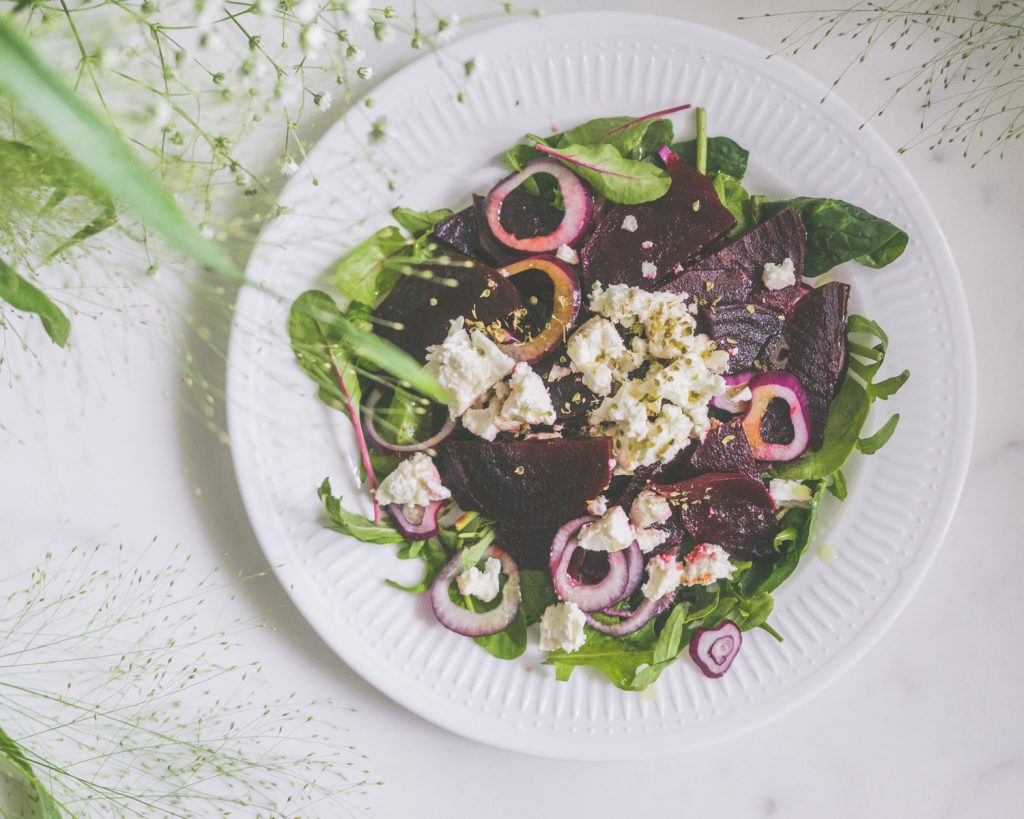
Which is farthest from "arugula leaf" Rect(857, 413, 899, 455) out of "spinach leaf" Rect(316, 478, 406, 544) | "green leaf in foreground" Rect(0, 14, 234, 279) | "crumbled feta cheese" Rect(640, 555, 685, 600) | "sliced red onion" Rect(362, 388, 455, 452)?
"green leaf in foreground" Rect(0, 14, 234, 279)

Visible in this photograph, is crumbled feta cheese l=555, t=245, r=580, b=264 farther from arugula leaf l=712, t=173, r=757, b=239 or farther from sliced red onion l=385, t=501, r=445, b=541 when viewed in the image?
sliced red onion l=385, t=501, r=445, b=541

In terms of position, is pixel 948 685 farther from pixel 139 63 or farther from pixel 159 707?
pixel 139 63

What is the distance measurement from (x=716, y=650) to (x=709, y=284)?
0.71 metres

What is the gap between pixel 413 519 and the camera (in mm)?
1688

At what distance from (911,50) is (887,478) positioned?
34.4 inches

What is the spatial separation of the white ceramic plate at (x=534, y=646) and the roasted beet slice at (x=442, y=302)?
0.15 m

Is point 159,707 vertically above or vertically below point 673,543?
below

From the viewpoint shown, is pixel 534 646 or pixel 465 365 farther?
pixel 534 646

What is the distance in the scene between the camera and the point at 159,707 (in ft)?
Answer: 5.81

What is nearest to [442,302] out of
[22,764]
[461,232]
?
[461,232]

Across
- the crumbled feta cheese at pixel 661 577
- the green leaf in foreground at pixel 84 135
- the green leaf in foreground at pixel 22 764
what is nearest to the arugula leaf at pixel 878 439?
the crumbled feta cheese at pixel 661 577

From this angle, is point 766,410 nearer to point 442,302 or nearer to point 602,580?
point 602,580

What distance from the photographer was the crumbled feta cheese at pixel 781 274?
1.67m

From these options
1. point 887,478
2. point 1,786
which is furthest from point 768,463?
point 1,786
